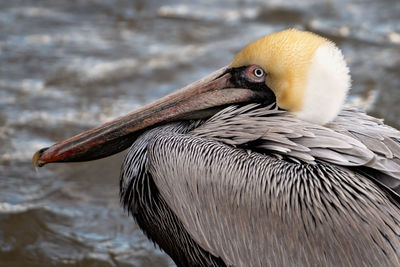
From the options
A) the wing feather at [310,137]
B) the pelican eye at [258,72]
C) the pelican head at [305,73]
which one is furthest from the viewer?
the pelican eye at [258,72]

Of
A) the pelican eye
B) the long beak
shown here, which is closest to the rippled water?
the long beak

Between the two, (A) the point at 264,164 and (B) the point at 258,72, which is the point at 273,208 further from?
(B) the point at 258,72

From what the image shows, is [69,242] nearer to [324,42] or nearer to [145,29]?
[324,42]

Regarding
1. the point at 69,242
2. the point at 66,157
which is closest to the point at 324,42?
the point at 66,157

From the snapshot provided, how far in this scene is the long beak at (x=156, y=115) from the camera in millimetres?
3344

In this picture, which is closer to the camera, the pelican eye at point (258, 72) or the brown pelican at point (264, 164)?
the brown pelican at point (264, 164)

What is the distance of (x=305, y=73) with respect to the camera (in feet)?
10.3

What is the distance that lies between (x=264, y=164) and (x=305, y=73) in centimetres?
50

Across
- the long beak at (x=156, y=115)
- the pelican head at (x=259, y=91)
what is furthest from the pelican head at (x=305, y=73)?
the long beak at (x=156, y=115)

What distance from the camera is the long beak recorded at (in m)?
3.34

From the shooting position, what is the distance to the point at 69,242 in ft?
13.6

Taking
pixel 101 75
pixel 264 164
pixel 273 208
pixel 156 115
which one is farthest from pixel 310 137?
pixel 101 75

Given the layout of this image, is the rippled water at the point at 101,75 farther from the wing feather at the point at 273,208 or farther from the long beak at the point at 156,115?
the wing feather at the point at 273,208

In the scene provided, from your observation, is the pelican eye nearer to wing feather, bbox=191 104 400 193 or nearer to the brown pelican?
the brown pelican
